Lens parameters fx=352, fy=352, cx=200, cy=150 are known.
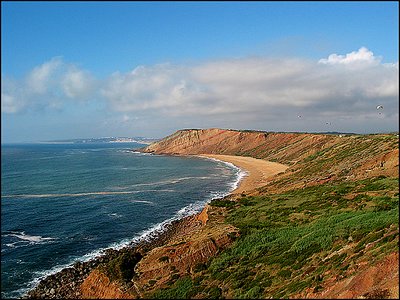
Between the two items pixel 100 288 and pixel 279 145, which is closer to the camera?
pixel 100 288

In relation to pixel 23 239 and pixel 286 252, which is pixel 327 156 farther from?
pixel 23 239

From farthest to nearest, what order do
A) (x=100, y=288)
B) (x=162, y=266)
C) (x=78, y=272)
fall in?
(x=78, y=272) → (x=162, y=266) → (x=100, y=288)

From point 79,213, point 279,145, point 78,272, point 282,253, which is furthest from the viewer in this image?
point 279,145

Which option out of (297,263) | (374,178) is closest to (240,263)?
(297,263)

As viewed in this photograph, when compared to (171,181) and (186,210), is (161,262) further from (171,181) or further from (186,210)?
(171,181)

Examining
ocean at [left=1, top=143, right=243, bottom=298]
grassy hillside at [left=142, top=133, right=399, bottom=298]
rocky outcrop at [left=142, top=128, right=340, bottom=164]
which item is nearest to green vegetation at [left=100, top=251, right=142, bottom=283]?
grassy hillside at [left=142, top=133, right=399, bottom=298]

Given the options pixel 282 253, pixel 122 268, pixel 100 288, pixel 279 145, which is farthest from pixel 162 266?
pixel 279 145

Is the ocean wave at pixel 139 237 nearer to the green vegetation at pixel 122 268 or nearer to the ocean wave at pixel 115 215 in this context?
the ocean wave at pixel 115 215
